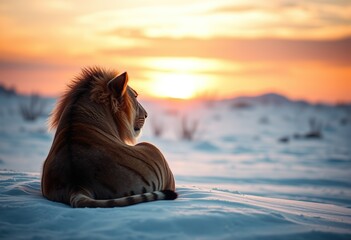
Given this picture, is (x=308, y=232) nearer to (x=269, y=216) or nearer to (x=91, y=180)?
(x=269, y=216)

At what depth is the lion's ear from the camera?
4.68 metres

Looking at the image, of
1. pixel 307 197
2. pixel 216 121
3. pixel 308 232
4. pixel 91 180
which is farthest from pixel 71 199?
pixel 216 121

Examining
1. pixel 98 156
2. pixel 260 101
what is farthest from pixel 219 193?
pixel 260 101

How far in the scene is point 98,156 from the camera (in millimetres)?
3990

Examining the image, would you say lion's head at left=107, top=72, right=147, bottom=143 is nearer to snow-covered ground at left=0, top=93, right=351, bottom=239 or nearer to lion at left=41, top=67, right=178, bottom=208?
lion at left=41, top=67, right=178, bottom=208

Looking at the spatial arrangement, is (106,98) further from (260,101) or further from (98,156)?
(260,101)

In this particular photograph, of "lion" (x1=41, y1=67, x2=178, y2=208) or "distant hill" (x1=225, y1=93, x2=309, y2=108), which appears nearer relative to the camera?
"lion" (x1=41, y1=67, x2=178, y2=208)

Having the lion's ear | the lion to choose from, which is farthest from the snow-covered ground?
the lion's ear

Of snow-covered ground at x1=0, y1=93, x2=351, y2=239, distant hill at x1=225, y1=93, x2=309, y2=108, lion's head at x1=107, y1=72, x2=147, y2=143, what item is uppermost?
distant hill at x1=225, y1=93, x2=309, y2=108

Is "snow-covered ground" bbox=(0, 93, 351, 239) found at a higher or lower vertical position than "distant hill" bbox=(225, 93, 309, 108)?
lower

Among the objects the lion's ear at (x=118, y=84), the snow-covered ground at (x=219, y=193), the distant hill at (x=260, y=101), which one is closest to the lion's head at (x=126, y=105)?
the lion's ear at (x=118, y=84)

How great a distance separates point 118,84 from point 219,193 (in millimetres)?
1734

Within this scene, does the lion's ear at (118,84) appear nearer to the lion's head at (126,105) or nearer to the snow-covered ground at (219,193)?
the lion's head at (126,105)

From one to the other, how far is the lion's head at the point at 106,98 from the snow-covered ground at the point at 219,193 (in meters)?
0.96
